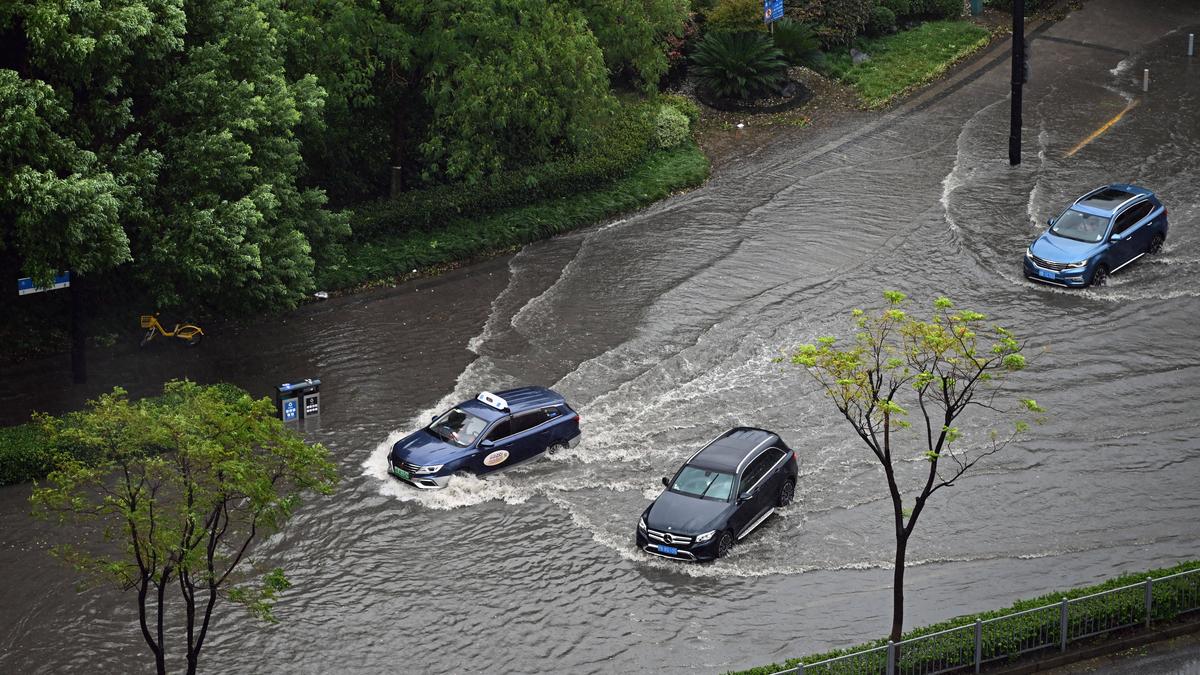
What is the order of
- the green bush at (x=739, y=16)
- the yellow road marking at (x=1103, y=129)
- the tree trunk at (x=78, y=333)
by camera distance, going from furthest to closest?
the green bush at (x=739, y=16) → the yellow road marking at (x=1103, y=129) → the tree trunk at (x=78, y=333)

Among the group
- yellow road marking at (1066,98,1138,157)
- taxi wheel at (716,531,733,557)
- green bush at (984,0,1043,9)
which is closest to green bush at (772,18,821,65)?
green bush at (984,0,1043,9)

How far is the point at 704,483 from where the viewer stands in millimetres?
24359

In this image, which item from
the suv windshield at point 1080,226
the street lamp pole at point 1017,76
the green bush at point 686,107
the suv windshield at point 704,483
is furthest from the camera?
the green bush at point 686,107

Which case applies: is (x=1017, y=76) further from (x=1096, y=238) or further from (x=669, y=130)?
(x=669, y=130)

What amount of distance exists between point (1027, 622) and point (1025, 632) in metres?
0.16

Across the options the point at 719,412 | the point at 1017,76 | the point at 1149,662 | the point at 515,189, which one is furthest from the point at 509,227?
the point at 1149,662

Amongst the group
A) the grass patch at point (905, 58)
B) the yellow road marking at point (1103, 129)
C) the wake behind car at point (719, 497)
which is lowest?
the wake behind car at point (719, 497)

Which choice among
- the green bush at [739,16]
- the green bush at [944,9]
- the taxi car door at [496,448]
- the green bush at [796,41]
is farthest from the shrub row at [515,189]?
the green bush at [944,9]

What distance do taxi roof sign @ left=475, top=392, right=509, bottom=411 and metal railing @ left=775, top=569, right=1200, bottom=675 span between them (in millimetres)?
10103

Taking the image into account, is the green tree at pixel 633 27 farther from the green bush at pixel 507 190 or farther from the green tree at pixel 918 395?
the green tree at pixel 918 395

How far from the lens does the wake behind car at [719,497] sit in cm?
2345

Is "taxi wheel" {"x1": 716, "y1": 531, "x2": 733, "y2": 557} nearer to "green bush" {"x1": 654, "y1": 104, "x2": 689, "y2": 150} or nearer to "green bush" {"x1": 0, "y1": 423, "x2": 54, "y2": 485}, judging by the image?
"green bush" {"x1": 0, "y1": 423, "x2": 54, "y2": 485}

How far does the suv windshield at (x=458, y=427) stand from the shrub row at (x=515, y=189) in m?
11.5

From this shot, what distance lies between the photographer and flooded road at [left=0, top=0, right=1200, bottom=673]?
72.5 ft
